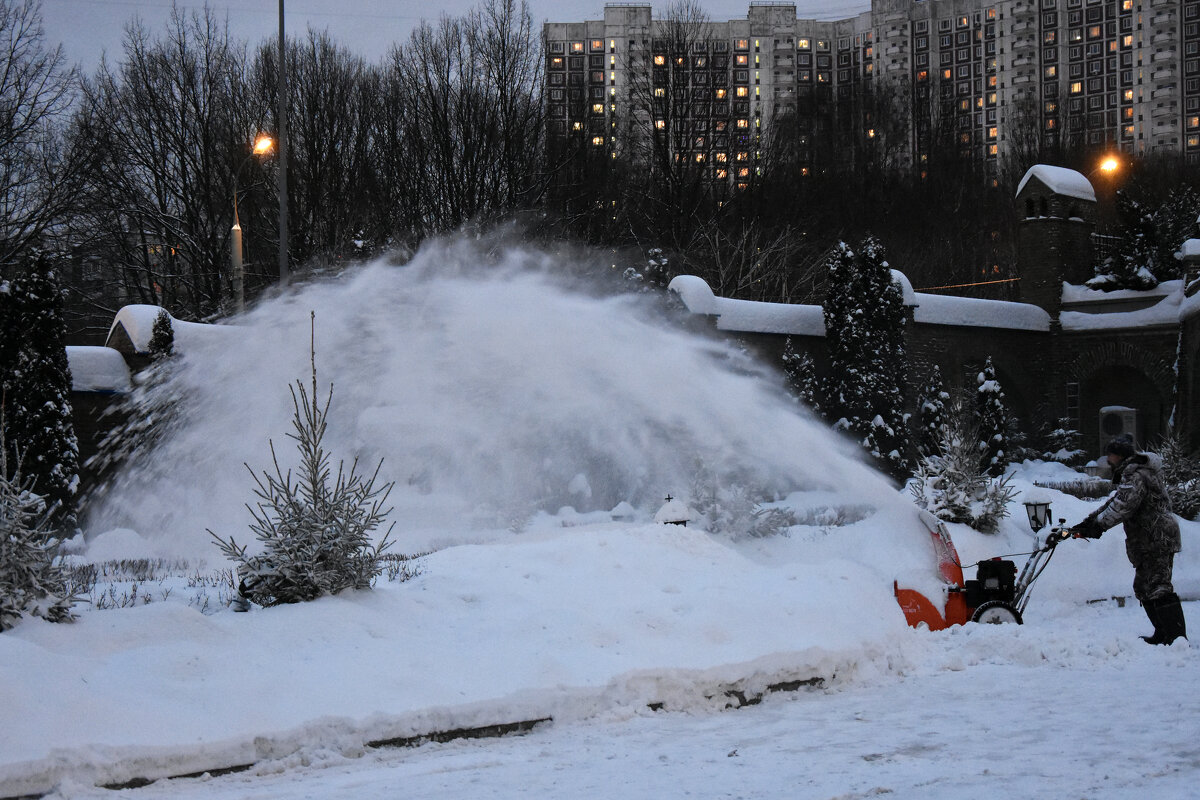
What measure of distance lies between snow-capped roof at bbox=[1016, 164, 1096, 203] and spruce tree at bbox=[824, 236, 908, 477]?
31.3 ft

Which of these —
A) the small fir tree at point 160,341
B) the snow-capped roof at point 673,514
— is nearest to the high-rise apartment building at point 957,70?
the small fir tree at point 160,341

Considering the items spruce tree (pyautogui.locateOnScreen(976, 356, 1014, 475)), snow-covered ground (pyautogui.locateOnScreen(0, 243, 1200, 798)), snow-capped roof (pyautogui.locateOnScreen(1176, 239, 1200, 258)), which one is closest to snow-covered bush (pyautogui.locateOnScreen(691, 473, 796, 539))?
snow-covered ground (pyautogui.locateOnScreen(0, 243, 1200, 798))

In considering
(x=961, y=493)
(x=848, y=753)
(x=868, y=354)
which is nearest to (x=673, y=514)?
(x=848, y=753)

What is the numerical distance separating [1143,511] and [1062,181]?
2727 cm

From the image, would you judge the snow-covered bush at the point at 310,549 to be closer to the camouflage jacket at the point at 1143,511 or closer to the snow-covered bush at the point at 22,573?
the snow-covered bush at the point at 22,573

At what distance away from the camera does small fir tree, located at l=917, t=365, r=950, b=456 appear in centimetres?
2689

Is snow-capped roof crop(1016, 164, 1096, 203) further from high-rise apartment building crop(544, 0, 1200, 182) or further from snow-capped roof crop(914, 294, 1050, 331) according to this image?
high-rise apartment building crop(544, 0, 1200, 182)

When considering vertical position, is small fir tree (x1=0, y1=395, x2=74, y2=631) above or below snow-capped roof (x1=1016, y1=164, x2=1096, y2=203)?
below

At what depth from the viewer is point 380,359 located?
1520 cm

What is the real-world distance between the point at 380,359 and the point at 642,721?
9896 mm

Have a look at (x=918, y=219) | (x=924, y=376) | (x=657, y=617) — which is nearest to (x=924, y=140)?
(x=918, y=219)

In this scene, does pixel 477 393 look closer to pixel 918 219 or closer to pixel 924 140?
pixel 918 219

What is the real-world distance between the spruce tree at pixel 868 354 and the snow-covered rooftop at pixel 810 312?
81 cm

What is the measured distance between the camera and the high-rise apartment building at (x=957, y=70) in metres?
67.2
